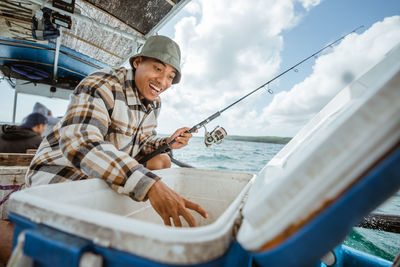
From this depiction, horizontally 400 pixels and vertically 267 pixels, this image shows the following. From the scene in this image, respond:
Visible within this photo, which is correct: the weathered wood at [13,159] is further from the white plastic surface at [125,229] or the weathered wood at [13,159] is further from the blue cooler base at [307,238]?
the blue cooler base at [307,238]

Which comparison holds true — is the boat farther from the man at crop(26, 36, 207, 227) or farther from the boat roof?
the boat roof

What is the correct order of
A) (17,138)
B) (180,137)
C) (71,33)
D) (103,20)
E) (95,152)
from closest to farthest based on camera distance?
(95,152)
(180,137)
(17,138)
(103,20)
(71,33)

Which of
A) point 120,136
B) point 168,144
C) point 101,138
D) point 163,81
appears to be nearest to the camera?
point 101,138

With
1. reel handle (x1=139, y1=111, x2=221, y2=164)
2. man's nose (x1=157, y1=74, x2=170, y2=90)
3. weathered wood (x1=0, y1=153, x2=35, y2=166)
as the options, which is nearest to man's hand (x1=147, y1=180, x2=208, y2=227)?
reel handle (x1=139, y1=111, x2=221, y2=164)

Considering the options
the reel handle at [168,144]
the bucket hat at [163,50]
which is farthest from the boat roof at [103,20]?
the reel handle at [168,144]

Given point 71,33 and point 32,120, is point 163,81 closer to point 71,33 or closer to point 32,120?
point 32,120

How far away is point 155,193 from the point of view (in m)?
0.78

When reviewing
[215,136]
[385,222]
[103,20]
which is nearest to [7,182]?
[215,136]

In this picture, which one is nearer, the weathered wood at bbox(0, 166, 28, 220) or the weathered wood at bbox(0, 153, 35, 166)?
the weathered wood at bbox(0, 166, 28, 220)

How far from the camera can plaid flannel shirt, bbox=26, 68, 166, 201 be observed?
851mm

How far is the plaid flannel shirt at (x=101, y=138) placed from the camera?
2.79 feet

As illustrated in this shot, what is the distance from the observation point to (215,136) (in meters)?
2.10

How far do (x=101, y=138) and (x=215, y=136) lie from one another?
1.30m

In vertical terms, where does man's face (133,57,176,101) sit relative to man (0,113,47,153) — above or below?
above
